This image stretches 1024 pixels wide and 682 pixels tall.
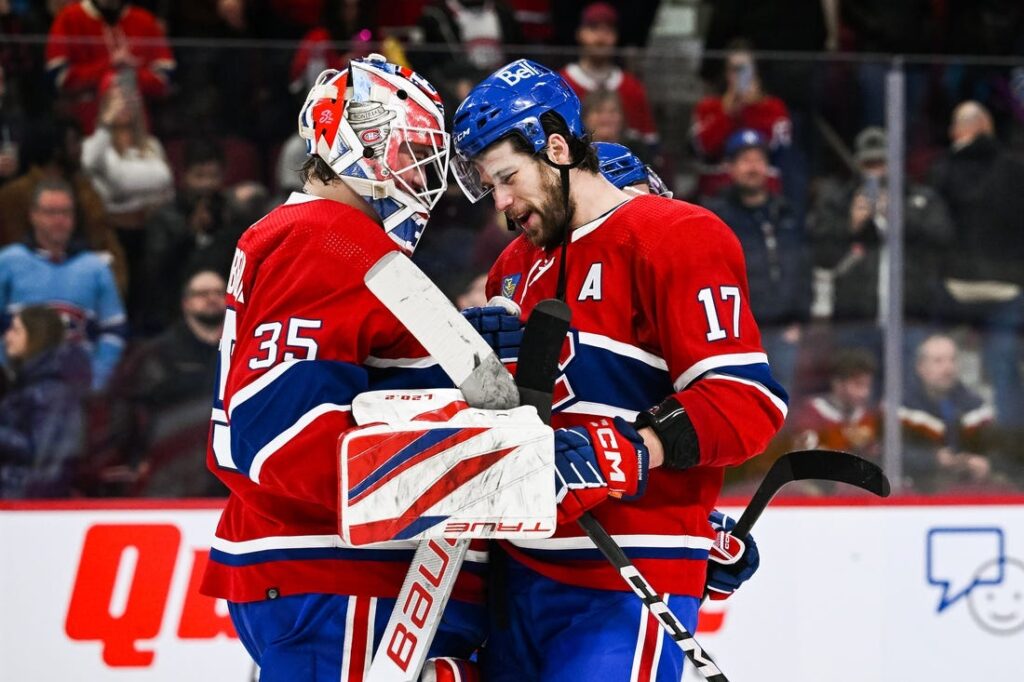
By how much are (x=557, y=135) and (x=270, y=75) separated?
251 centimetres

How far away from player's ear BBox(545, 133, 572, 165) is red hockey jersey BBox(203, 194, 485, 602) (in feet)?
1.03

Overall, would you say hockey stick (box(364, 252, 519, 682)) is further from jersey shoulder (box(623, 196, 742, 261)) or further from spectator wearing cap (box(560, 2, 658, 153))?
spectator wearing cap (box(560, 2, 658, 153))

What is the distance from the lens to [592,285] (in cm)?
237

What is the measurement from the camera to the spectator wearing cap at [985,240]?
4.90 m

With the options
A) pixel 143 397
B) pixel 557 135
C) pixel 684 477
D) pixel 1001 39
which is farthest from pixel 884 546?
pixel 1001 39

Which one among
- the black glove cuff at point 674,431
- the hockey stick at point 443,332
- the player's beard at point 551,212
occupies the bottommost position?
the black glove cuff at point 674,431

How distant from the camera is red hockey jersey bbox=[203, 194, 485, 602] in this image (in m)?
2.13

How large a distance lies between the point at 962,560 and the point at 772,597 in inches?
19.3

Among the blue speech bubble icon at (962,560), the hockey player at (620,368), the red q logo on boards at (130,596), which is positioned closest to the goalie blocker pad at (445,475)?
the hockey player at (620,368)

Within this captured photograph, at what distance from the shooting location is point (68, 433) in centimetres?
455

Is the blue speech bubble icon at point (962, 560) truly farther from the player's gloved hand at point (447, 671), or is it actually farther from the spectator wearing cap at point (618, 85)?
the player's gloved hand at point (447, 671)

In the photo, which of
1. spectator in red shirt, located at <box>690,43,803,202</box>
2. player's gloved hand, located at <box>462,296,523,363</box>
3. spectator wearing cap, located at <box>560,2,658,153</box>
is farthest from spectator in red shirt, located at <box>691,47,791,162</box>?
player's gloved hand, located at <box>462,296,523,363</box>

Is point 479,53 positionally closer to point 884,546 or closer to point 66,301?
point 66,301

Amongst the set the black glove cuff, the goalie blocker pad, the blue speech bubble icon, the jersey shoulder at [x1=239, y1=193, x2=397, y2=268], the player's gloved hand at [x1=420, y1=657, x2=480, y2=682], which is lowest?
the player's gloved hand at [x1=420, y1=657, x2=480, y2=682]
